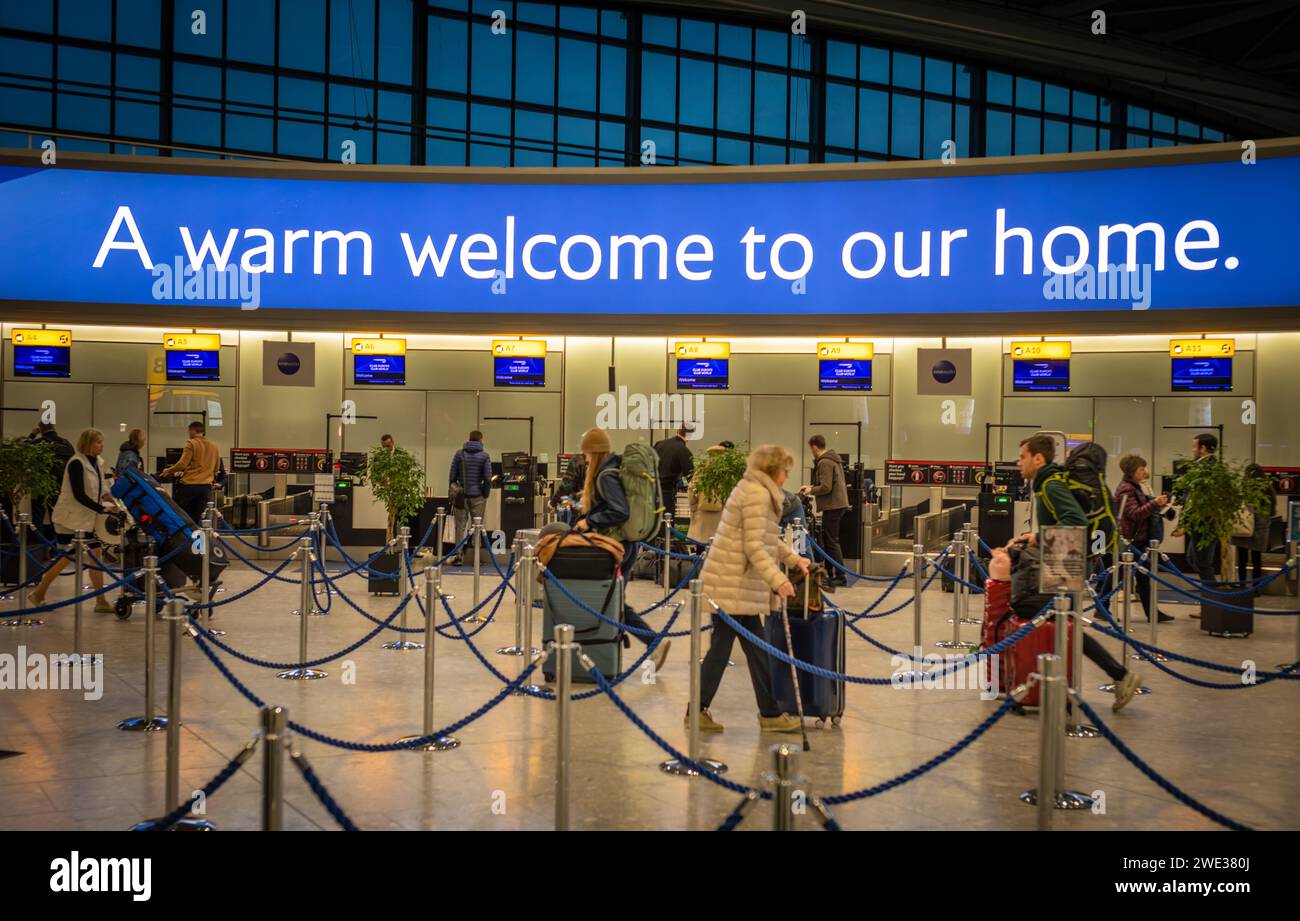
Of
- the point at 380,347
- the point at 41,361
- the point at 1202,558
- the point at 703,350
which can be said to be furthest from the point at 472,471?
the point at 1202,558

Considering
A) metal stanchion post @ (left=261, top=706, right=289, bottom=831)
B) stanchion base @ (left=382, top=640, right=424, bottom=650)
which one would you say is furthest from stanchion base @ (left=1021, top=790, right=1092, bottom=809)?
stanchion base @ (left=382, top=640, right=424, bottom=650)

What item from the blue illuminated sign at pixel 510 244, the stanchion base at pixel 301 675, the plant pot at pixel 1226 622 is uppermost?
the blue illuminated sign at pixel 510 244

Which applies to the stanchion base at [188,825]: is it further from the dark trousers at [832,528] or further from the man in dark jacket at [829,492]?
the dark trousers at [832,528]

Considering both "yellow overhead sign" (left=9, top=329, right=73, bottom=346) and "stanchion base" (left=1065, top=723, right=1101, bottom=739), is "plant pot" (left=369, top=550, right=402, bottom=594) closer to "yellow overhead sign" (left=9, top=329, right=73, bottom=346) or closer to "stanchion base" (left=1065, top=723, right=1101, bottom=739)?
"stanchion base" (left=1065, top=723, right=1101, bottom=739)

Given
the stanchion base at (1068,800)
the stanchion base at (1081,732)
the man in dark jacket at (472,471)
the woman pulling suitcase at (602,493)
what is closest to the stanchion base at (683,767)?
the stanchion base at (1068,800)

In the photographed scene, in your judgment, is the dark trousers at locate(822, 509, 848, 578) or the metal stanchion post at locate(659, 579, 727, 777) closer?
the metal stanchion post at locate(659, 579, 727, 777)

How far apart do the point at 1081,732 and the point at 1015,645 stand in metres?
0.70

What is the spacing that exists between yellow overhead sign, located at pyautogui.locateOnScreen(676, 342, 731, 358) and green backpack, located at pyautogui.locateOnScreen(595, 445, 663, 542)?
34.1 ft

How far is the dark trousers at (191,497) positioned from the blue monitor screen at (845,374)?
9.88 metres

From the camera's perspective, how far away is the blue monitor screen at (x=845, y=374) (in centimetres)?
1934

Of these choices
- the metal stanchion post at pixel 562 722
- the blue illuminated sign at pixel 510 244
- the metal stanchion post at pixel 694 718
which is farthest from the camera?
the blue illuminated sign at pixel 510 244

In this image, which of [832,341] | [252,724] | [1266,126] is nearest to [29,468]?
[252,724]

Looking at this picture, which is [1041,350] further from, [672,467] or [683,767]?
[683,767]

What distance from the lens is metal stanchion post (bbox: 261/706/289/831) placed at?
4.16 m
